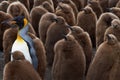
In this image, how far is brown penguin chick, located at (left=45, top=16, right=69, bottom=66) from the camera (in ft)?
19.6

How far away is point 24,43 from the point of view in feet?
16.5

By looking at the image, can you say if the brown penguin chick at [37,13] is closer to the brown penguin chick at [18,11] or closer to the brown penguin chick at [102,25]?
the brown penguin chick at [18,11]

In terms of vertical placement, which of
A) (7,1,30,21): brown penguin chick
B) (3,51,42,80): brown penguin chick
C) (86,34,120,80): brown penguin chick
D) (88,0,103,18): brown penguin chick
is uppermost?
(3,51,42,80): brown penguin chick

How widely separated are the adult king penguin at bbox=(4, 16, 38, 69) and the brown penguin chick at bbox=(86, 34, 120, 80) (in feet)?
2.59

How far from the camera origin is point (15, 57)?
438 centimetres

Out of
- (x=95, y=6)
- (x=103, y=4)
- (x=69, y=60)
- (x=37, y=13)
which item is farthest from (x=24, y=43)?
(x=103, y=4)

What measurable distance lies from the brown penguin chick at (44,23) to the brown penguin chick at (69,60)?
3.97ft

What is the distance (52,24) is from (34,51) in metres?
1.18

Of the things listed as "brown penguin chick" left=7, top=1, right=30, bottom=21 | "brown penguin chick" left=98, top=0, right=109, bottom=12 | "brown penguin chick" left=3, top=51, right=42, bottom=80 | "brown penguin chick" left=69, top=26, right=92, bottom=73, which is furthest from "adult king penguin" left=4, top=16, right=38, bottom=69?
"brown penguin chick" left=98, top=0, right=109, bottom=12

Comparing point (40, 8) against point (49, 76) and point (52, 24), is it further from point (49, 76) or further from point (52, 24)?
point (49, 76)

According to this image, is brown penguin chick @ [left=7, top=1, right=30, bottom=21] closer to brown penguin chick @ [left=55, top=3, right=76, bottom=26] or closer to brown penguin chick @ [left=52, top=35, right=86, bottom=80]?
brown penguin chick @ [left=55, top=3, right=76, bottom=26]

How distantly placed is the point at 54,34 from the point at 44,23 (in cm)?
51

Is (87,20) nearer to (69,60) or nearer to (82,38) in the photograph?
(82,38)

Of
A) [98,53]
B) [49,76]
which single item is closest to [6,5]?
[49,76]
